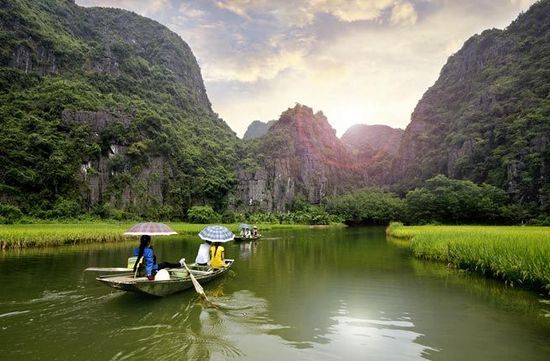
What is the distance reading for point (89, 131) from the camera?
63.5 m

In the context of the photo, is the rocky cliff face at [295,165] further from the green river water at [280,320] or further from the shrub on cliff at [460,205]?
the green river water at [280,320]

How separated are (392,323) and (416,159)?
128 metres

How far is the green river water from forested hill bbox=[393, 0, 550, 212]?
6053cm

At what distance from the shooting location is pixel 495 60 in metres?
115

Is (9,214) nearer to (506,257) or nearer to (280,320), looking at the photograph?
(280,320)

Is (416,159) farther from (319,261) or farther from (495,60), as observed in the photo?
(319,261)

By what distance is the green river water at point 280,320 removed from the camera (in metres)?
6.69

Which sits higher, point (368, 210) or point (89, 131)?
point (89, 131)

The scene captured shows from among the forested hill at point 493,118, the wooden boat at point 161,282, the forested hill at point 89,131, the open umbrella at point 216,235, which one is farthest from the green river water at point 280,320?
the forested hill at point 493,118

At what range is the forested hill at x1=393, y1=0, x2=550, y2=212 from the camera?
220 feet

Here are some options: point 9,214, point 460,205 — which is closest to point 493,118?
point 460,205

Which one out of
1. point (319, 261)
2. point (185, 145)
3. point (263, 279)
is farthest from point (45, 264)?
point (185, 145)

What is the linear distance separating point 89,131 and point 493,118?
301 feet

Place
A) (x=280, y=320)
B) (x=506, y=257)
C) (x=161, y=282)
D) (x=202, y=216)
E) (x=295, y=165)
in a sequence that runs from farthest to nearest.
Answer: (x=295, y=165) < (x=202, y=216) < (x=506, y=257) < (x=161, y=282) < (x=280, y=320)
